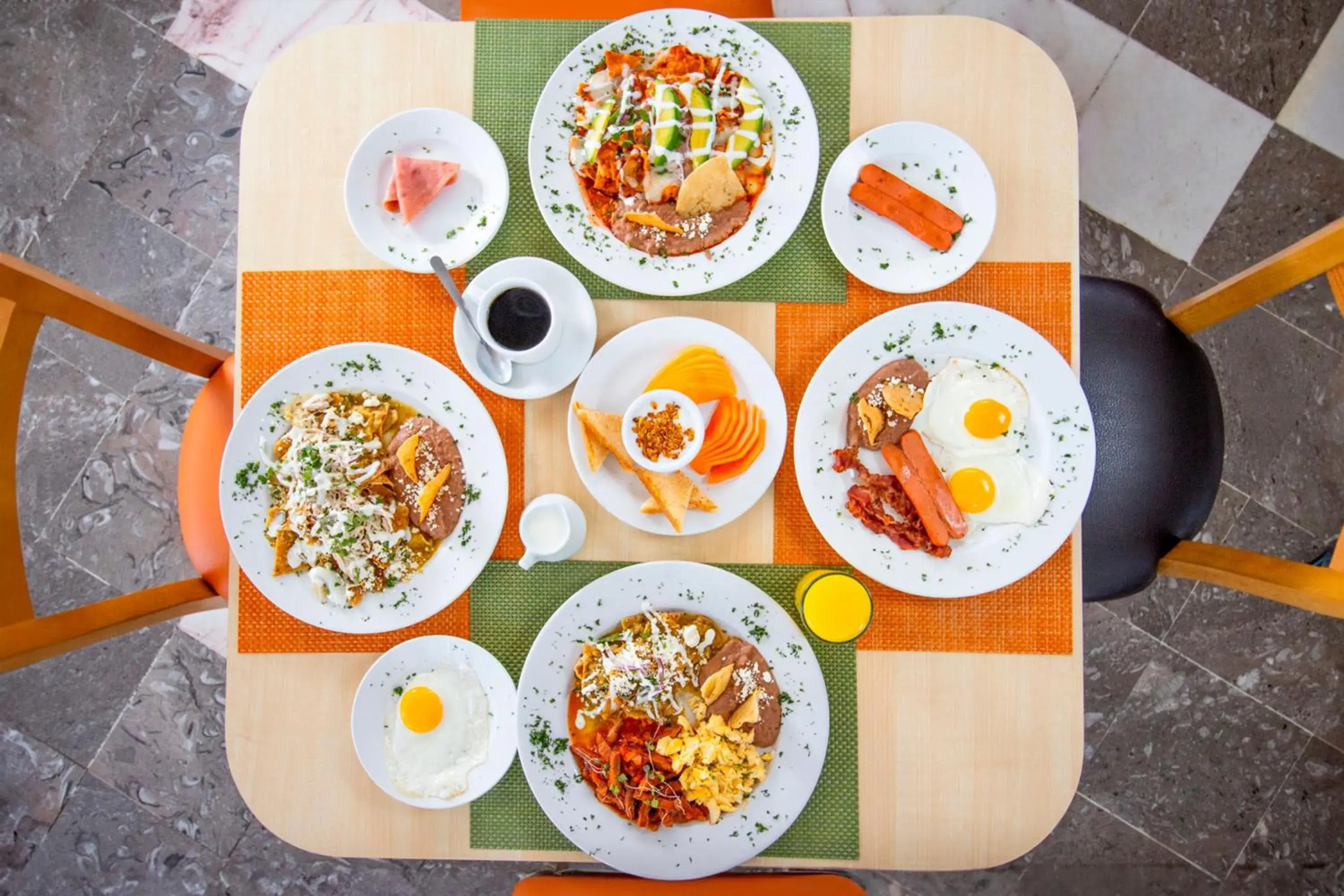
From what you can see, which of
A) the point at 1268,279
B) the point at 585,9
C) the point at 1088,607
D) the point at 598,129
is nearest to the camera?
the point at 598,129

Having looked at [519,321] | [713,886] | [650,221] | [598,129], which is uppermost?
[598,129]

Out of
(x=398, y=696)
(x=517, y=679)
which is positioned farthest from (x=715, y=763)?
(x=398, y=696)

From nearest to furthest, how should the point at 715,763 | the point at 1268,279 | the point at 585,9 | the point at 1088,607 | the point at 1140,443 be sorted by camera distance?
1. the point at 715,763
2. the point at 1268,279
3. the point at 1140,443
4. the point at 585,9
5. the point at 1088,607

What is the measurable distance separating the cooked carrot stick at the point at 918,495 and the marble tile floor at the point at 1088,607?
5.32 feet

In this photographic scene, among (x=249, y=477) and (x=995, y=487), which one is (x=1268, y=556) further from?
(x=249, y=477)

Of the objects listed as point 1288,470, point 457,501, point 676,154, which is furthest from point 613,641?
point 1288,470

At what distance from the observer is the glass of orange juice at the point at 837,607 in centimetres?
184

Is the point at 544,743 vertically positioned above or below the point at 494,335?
below

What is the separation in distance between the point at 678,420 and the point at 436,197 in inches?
30.9

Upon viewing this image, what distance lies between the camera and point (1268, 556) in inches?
84.0

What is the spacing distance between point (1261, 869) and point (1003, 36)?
3.04 m

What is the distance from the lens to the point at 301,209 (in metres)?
2.03

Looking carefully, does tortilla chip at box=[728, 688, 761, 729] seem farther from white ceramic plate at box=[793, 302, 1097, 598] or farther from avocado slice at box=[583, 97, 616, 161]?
avocado slice at box=[583, 97, 616, 161]

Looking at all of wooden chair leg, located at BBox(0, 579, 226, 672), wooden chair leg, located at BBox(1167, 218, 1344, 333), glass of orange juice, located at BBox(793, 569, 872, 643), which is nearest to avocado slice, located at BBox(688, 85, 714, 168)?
glass of orange juice, located at BBox(793, 569, 872, 643)
